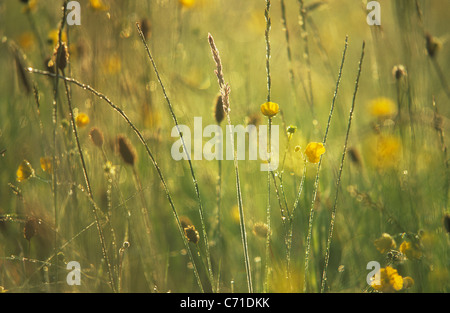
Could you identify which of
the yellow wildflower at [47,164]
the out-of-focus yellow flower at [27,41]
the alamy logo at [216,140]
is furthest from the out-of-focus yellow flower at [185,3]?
the yellow wildflower at [47,164]

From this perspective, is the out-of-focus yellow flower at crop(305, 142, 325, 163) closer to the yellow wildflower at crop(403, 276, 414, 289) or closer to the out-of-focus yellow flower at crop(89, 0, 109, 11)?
the yellow wildflower at crop(403, 276, 414, 289)

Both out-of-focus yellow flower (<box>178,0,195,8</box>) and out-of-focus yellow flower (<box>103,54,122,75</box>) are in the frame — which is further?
out-of-focus yellow flower (<box>178,0,195,8</box>)

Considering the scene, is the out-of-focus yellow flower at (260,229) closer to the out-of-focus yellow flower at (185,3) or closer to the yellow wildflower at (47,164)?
the yellow wildflower at (47,164)

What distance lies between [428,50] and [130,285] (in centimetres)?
103

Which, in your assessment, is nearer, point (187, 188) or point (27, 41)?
point (187, 188)

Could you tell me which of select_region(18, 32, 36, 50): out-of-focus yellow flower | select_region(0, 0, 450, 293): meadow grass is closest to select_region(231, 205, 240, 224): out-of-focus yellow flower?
select_region(0, 0, 450, 293): meadow grass

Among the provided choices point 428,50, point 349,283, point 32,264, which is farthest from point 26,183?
point 428,50

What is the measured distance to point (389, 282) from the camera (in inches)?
33.0

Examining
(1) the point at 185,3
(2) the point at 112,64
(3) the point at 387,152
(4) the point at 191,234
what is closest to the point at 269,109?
(4) the point at 191,234

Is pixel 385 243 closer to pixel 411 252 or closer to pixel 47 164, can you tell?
pixel 411 252

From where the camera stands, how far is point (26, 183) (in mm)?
1330

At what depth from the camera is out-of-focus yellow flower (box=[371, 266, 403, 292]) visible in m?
0.83

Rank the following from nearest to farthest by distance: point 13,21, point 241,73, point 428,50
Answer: point 428,50
point 241,73
point 13,21
